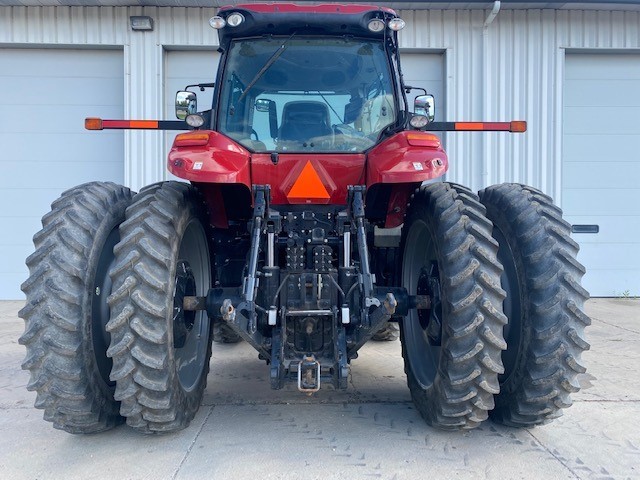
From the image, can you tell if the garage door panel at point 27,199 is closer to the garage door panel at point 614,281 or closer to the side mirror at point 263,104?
the side mirror at point 263,104

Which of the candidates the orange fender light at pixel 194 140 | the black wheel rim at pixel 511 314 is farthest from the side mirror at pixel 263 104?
the black wheel rim at pixel 511 314

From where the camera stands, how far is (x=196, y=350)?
11.9 ft

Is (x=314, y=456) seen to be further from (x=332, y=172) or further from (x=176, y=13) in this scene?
(x=176, y=13)

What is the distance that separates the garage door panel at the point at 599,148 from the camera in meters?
8.92

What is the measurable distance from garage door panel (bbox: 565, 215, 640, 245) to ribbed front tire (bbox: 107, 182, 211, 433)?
7.83 meters

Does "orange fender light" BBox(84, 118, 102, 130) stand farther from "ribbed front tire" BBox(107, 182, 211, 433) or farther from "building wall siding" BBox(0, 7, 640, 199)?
"building wall siding" BBox(0, 7, 640, 199)

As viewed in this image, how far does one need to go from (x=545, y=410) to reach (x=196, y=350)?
2.23 m

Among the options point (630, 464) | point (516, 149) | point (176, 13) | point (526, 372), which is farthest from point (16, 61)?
point (630, 464)

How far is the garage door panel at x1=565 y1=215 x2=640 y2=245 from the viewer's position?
29.4 ft

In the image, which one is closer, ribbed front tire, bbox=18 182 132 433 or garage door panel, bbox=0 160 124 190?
ribbed front tire, bbox=18 182 132 433

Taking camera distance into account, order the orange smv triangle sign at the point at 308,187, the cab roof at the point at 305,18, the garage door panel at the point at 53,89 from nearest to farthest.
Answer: the orange smv triangle sign at the point at 308,187
the cab roof at the point at 305,18
the garage door panel at the point at 53,89

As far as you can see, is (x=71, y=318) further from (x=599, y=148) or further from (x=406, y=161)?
(x=599, y=148)

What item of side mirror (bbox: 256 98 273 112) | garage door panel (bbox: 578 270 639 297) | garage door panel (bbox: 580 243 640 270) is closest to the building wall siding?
garage door panel (bbox: 580 243 640 270)

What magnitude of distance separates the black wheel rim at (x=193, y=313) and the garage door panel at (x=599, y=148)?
734cm
